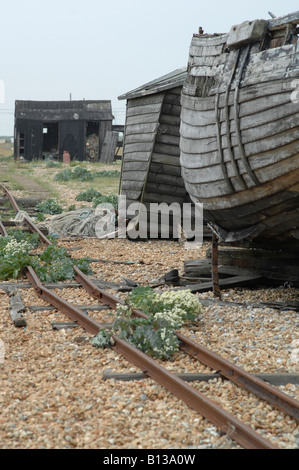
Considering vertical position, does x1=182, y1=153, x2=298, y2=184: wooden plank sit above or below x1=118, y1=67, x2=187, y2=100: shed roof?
below

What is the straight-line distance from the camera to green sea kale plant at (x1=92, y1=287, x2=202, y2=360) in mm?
5336

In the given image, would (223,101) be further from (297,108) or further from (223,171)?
(297,108)

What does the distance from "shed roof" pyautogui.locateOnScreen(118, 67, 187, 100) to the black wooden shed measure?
22391 mm

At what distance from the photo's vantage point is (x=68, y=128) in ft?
120

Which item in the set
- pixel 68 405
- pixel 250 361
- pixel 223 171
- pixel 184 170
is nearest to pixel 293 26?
pixel 223 171

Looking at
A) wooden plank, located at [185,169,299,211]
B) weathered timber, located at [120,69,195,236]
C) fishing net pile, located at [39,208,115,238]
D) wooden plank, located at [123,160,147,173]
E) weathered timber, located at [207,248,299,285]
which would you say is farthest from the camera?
fishing net pile, located at [39,208,115,238]

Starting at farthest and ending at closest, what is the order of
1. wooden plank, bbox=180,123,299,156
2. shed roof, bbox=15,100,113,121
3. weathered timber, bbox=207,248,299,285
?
shed roof, bbox=15,100,113,121 → weathered timber, bbox=207,248,299,285 → wooden plank, bbox=180,123,299,156

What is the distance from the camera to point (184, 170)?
27.9ft

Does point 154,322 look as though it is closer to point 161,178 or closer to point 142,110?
point 161,178

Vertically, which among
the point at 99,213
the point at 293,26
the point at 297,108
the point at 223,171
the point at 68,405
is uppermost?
the point at 293,26

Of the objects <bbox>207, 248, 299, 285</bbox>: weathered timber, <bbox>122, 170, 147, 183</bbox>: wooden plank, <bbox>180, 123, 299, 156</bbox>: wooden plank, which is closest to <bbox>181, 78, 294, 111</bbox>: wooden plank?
<bbox>180, 123, 299, 156</bbox>: wooden plank

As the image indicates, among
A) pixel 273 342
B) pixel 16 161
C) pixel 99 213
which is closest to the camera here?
pixel 273 342

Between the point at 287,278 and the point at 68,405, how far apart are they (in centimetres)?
439

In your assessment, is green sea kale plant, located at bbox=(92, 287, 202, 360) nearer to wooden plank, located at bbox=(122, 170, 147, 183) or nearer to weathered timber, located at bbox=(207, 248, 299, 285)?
weathered timber, located at bbox=(207, 248, 299, 285)
